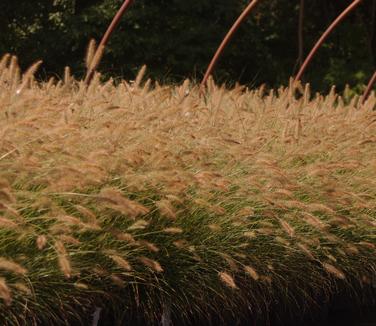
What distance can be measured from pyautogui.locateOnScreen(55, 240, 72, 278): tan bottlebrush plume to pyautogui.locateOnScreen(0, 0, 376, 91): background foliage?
534 inches

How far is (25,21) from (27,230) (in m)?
17.1

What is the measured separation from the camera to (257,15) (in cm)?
2409

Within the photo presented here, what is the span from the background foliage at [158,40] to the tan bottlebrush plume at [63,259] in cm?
1355

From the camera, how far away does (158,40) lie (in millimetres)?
19109

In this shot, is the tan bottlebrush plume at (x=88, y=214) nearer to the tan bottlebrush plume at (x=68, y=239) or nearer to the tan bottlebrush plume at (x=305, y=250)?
the tan bottlebrush plume at (x=68, y=239)

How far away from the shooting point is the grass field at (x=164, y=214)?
178 inches

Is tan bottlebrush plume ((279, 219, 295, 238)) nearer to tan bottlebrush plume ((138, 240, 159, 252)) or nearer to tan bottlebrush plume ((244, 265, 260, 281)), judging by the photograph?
tan bottlebrush plume ((244, 265, 260, 281))

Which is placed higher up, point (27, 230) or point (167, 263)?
point (27, 230)

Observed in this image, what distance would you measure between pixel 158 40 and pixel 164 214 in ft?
46.6

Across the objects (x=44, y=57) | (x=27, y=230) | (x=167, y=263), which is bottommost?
(x=44, y=57)

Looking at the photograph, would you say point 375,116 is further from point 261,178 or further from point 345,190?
point 261,178

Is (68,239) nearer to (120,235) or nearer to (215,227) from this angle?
(120,235)

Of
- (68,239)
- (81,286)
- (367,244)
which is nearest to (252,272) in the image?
(81,286)

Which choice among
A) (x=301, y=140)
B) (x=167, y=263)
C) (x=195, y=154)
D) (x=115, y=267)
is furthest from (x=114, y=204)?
(x=301, y=140)
